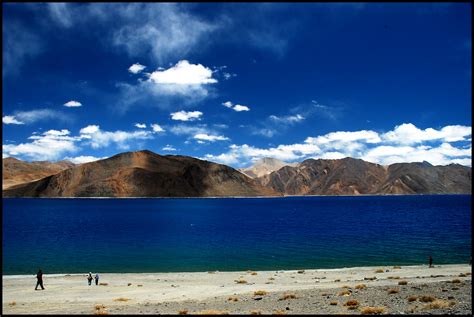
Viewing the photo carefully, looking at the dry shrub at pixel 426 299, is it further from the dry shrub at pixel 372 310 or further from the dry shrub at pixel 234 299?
the dry shrub at pixel 234 299

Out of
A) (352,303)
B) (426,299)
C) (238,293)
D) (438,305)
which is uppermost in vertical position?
(438,305)

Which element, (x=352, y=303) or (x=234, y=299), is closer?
(x=352, y=303)

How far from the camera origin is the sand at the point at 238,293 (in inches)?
859

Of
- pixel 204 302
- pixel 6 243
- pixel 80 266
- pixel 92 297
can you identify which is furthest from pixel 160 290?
pixel 6 243

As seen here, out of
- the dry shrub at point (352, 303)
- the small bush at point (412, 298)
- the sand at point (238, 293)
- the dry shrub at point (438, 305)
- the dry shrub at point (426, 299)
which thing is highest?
the dry shrub at point (438, 305)

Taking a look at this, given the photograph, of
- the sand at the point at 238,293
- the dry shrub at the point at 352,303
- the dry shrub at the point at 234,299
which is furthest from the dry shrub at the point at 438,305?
the dry shrub at the point at 234,299

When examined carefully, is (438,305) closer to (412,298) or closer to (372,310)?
(412,298)

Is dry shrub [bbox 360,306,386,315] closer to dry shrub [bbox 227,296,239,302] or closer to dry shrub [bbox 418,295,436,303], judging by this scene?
dry shrub [bbox 418,295,436,303]

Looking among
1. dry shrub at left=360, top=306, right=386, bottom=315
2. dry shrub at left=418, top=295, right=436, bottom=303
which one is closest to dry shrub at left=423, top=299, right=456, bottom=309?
dry shrub at left=418, top=295, right=436, bottom=303

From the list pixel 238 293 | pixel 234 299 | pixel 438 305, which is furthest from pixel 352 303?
pixel 238 293

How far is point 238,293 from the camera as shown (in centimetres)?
3080

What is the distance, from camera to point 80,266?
51750 millimetres

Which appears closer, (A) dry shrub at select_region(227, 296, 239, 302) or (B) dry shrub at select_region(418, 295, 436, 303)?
(B) dry shrub at select_region(418, 295, 436, 303)

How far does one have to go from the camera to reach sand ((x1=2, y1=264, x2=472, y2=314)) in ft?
71.6
